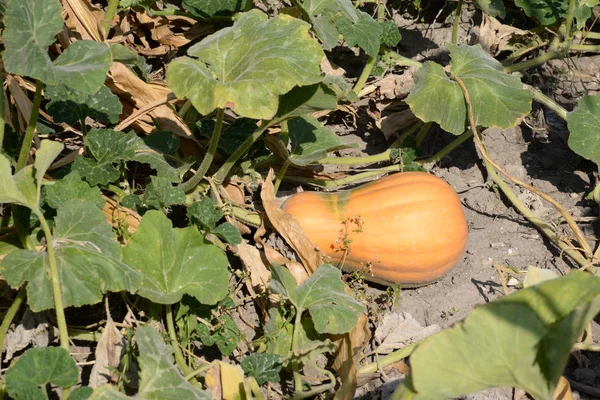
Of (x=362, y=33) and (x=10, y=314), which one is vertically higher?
(x=362, y=33)

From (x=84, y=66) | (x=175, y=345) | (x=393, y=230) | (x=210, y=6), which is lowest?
(x=393, y=230)

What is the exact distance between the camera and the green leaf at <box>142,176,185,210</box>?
2.47m

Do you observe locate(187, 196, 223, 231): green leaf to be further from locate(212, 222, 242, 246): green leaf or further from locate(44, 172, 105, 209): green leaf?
locate(44, 172, 105, 209): green leaf

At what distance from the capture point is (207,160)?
8.19 feet

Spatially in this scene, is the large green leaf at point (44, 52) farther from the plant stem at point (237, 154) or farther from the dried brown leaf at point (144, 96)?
the dried brown leaf at point (144, 96)

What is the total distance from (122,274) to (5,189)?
371mm

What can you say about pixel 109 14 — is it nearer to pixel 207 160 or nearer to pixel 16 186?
pixel 207 160

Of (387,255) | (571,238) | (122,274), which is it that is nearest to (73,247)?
(122,274)

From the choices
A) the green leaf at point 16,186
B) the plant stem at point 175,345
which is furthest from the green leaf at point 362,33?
the green leaf at point 16,186

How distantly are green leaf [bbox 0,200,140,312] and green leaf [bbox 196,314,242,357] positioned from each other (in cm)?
42

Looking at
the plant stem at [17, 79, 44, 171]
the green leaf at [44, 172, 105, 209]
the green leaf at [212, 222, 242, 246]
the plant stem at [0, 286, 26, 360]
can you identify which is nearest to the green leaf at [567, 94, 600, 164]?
the green leaf at [212, 222, 242, 246]

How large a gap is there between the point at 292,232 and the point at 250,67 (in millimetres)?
738

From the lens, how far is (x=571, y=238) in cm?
302

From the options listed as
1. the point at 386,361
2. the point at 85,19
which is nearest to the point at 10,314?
the point at 386,361
